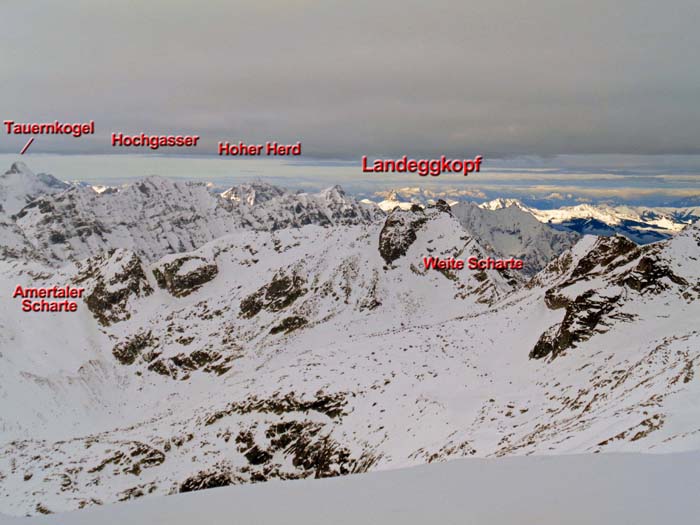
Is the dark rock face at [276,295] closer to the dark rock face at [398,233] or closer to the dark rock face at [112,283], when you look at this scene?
the dark rock face at [398,233]

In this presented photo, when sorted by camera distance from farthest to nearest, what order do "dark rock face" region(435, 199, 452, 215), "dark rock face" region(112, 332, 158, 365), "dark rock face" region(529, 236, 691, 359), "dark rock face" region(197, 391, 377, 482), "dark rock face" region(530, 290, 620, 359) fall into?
"dark rock face" region(435, 199, 452, 215) < "dark rock face" region(112, 332, 158, 365) < "dark rock face" region(529, 236, 691, 359) < "dark rock face" region(530, 290, 620, 359) < "dark rock face" region(197, 391, 377, 482)

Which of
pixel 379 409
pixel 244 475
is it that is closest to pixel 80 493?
pixel 244 475

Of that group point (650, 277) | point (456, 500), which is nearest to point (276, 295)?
point (650, 277)

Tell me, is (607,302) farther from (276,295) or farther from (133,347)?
(133,347)

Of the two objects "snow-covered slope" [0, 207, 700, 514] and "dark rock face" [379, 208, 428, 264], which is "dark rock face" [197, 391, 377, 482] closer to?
"snow-covered slope" [0, 207, 700, 514]

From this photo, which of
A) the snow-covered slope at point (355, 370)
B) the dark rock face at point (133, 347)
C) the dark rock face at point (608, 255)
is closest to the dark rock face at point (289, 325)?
the snow-covered slope at point (355, 370)

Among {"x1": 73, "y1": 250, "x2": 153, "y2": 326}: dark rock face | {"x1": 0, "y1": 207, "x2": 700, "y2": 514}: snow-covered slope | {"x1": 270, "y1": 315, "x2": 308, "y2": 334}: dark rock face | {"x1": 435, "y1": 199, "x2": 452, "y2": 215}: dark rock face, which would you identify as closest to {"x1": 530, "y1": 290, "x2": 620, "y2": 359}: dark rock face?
{"x1": 0, "y1": 207, "x2": 700, "y2": 514}: snow-covered slope
